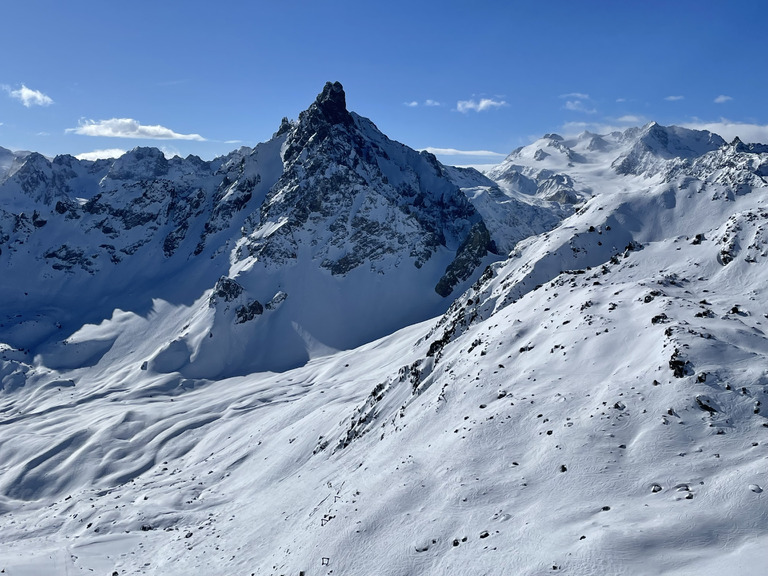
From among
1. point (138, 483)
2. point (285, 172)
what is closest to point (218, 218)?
point (285, 172)

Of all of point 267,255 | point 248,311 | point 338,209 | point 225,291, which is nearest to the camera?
point 248,311

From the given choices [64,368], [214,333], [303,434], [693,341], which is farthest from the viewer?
[64,368]

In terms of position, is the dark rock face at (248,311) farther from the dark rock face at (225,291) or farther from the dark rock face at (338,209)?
the dark rock face at (338,209)

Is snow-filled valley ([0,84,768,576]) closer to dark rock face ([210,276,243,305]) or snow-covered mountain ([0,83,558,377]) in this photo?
dark rock face ([210,276,243,305])

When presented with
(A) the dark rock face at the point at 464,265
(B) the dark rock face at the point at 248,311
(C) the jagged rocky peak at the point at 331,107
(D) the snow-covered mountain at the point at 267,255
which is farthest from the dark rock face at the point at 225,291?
(C) the jagged rocky peak at the point at 331,107

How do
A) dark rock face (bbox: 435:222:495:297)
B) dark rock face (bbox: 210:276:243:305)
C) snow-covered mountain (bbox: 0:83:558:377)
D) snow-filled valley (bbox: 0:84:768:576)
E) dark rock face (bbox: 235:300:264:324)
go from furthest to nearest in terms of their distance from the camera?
dark rock face (bbox: 435:222:495:297) → dark rock face (bbox: 210:276:243:305) → dark rock face (bbox: 235:300:264:324) → snow-covered mountain (bbox: 0:83:558:377) → snow-filled valley (bbox: 0:84:768:576)

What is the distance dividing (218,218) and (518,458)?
6412 inches

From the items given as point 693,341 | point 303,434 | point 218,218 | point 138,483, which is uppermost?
point 218,218

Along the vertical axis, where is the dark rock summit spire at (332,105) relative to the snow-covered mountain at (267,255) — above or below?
above

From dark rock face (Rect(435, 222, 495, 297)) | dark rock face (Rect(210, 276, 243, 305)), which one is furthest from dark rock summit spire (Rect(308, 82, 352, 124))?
dark rock face (Rect(210, 276, 243, 305))

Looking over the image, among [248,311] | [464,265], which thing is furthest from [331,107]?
[248,311]

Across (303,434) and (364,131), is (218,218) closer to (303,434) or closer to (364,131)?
(364,131)

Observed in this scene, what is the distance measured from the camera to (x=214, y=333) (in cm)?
11931

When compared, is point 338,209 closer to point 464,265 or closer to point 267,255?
point 267,255
